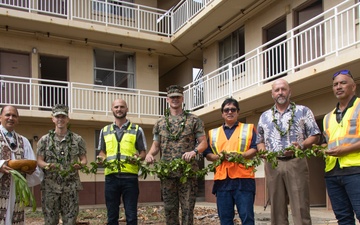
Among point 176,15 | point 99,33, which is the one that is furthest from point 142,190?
point 176,15

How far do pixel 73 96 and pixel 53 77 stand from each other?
7.55ft

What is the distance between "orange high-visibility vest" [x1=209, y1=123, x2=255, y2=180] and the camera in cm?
481

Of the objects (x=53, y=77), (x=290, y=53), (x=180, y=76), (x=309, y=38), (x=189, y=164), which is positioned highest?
(x=180, y=76)

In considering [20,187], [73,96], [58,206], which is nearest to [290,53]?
[58,206]

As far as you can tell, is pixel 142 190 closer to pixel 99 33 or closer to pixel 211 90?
pixel 211 90

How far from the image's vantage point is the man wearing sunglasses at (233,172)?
15.5 feet

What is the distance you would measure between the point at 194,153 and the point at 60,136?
1.86m

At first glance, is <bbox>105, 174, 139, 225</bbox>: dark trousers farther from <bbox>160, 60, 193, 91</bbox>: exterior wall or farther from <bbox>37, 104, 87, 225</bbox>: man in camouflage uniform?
<bbox>160, 60, 193, 91</bbox>: exterior wall

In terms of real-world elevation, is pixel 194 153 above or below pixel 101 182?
above

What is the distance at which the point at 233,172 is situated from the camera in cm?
482

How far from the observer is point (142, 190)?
16203mm

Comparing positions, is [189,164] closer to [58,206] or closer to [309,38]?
[58,206]

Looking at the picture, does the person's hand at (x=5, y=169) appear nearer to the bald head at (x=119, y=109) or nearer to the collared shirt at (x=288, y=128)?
the bald head at (x=119, y=109)

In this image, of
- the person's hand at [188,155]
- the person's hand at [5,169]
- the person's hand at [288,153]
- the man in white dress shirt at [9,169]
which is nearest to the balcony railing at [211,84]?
the person's hand at [288,153]
